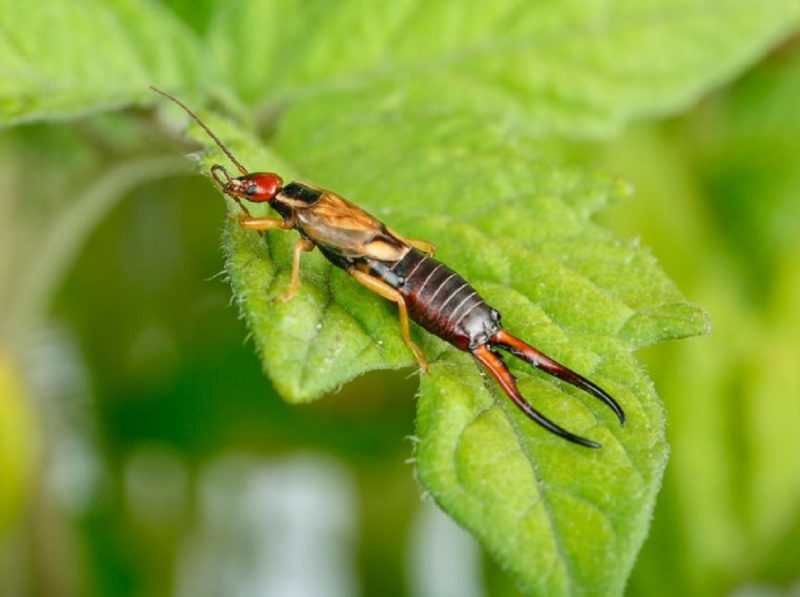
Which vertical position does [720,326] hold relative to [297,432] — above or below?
above

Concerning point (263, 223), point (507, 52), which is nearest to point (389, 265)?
point (263, 223)

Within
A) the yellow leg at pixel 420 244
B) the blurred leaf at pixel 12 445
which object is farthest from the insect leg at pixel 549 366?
the blurred leaf at pixel 12 445

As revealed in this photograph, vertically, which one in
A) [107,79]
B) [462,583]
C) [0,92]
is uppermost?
[107,79]

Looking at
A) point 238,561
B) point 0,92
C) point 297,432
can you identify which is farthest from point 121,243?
point 0,92

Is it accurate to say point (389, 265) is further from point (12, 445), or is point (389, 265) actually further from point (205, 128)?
point (12, 445)

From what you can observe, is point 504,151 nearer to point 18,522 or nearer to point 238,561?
point 18,522
